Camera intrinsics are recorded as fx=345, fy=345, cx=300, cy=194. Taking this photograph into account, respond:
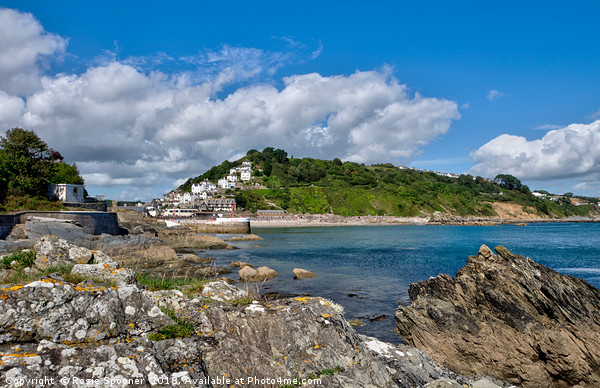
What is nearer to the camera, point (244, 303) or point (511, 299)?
point (244, 303)

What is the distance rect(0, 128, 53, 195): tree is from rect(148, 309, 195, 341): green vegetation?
148 ft

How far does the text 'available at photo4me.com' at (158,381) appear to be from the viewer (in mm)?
4191

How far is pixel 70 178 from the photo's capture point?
5759 centimetres

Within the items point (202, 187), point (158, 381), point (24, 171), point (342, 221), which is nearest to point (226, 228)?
point (24, 171)

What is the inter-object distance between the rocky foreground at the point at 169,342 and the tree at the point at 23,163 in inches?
1690

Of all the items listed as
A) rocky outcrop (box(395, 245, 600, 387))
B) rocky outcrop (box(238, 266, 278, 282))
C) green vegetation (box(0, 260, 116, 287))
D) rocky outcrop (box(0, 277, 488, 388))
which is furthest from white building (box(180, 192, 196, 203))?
rocky outcrop (box(0, 277, 488, 388))

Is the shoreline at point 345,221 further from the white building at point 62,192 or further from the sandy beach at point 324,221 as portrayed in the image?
the white building at point 62,192

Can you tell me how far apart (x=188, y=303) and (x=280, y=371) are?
2379 millimetres

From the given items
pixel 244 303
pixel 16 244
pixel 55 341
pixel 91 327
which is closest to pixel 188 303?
pixel 244 303

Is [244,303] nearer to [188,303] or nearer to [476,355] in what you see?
[188,303]

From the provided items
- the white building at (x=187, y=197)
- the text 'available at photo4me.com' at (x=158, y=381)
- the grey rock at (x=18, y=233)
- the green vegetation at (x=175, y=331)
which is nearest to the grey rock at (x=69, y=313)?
the green vegetation at (x=175, y=331)

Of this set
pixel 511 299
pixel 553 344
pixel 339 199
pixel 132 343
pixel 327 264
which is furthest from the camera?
pixel 339 199

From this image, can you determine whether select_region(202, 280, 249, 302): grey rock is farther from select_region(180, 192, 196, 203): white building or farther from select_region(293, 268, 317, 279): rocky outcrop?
select_region(180, 192, 196, 203): white building

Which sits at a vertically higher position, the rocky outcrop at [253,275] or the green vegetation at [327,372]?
the green vegetation at [327,372]
